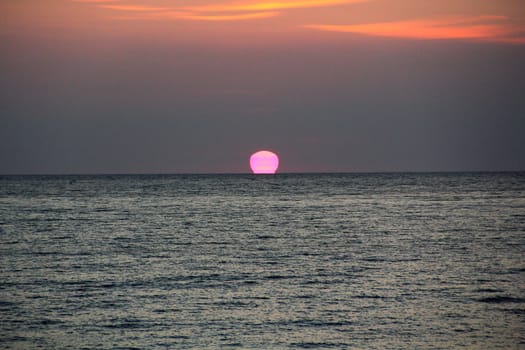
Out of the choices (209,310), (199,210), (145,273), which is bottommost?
(209,310)

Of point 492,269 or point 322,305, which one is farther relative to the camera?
point 492,269

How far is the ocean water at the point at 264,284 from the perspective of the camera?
27953 millimetres

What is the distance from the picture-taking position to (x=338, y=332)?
2828 centimetres

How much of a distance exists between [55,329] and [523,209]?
236 ft

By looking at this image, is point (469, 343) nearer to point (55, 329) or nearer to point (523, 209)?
point (55, 329)

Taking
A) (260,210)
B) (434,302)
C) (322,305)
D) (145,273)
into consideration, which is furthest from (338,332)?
(260,210)

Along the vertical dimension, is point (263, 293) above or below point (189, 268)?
below

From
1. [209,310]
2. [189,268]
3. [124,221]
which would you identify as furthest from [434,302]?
[124,221]

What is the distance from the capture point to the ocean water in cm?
2795

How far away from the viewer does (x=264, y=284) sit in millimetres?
37656

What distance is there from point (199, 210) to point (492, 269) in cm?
5641

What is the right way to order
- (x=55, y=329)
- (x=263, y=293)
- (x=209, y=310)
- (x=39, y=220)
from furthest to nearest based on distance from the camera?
1. (x=39, y=220)
2. (x=263, y=293)
3. (x=209, y=310)
4. (x=55, y=329)

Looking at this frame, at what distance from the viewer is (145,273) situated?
4150 cm

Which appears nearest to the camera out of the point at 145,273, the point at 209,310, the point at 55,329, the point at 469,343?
the point at 469,343
